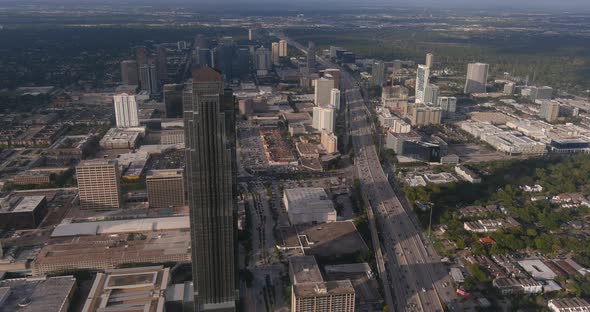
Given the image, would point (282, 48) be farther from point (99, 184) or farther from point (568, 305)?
point (568, 305)

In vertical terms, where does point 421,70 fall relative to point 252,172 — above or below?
above

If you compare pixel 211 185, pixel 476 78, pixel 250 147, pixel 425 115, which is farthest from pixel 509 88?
pixel 211 185

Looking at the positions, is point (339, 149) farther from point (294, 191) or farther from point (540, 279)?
point (540, 279)

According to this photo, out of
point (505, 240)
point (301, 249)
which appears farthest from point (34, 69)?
point (505, 240)

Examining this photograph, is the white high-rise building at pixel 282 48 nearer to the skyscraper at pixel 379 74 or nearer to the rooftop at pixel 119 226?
the skyscraper at pixel 379 74

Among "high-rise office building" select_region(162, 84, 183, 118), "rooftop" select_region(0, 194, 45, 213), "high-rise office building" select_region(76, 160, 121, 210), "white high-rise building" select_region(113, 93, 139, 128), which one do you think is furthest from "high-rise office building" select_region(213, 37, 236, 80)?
"rooftop" select_region(0, 194, 45, 213)
